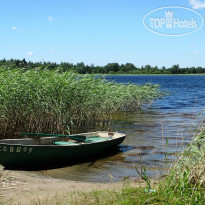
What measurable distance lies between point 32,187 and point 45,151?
7.17ft

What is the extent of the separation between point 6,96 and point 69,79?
3074 mm

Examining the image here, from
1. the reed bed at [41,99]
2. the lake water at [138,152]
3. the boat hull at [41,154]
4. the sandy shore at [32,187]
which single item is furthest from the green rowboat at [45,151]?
the reed bed at [41,99]

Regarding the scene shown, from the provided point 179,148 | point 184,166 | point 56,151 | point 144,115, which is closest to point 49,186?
point 56,151

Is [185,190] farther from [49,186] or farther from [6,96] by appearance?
[6,96]

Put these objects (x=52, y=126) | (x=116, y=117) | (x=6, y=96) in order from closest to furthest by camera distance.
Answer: (x=6, y=96) → (x=52, y=126) → (x=116, y=117)

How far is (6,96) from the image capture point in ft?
35.9

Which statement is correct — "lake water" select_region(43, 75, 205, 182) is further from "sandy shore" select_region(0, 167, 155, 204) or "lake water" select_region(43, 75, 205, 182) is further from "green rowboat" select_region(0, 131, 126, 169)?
"sandy shore" select_region(0, 167, 155, 204)

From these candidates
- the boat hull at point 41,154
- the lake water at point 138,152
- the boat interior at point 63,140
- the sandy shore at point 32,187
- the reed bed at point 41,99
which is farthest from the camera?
the reed bed at point 41,99

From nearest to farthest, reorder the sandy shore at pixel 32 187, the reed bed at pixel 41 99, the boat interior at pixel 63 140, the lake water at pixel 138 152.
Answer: the sandy shore at pixel 32 187, the lake water at pixel 138 152, the boat interior at pixel 63 140, the reed bed at pixel 41 99

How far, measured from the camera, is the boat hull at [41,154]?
8641 millimetres

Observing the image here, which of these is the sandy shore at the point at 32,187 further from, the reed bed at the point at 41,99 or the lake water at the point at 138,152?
the reed bed at the point at 41,99

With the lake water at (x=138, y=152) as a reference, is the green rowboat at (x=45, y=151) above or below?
above

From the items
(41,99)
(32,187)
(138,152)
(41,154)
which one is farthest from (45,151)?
(138,152)

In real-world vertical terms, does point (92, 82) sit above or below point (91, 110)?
above
